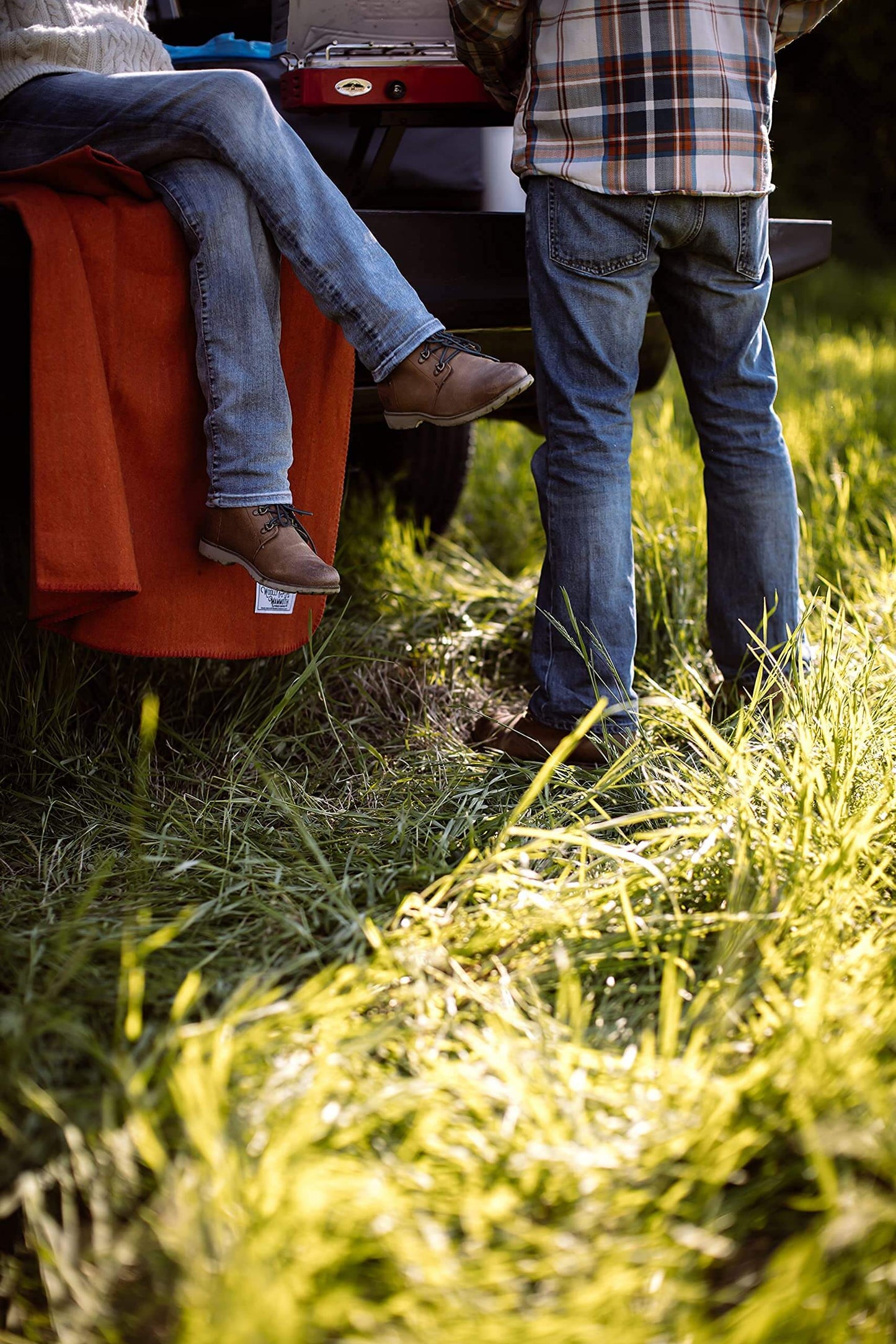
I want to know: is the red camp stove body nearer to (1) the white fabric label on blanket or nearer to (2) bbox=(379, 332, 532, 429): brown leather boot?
(2) bbox=(379, 332, 532, 429): brown leather boot

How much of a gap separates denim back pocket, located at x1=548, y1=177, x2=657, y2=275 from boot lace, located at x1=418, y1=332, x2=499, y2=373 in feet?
0.76

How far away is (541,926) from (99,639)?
848 mm

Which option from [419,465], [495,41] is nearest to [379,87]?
[495,41]

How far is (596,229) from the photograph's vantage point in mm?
1764

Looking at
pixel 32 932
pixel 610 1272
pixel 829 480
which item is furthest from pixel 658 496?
pixel 610 1272

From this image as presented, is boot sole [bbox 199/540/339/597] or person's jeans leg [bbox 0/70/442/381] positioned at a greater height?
person's jeans leg [bbox 0/70/442/381]

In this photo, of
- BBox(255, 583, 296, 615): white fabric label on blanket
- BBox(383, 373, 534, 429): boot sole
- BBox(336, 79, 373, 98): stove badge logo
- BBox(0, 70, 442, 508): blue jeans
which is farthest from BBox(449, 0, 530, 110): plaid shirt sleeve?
BBox(255, 583, 296, 615): white fabric label on blanket

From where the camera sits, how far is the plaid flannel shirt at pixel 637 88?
5.62ft

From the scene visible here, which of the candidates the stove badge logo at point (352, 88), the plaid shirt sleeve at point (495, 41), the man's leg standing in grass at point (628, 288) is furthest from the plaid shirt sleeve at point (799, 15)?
the stove badge logo at point (352, 88)

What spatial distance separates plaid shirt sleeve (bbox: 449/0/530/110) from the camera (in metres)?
1.73

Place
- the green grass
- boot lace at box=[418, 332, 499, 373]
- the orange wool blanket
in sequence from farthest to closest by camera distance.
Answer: boot lace at box=[418, 332, 499, 373] < the orange wool blanket < the green grass

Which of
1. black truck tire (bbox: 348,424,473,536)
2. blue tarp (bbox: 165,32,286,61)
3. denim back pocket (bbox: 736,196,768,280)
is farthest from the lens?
black truck tire (bbox: 348,424,473,536)

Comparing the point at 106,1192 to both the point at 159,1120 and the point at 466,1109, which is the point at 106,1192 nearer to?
the point at 159,1120

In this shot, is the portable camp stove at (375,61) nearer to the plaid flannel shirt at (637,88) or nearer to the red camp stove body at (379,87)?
the red camp stove body at (379,87)
